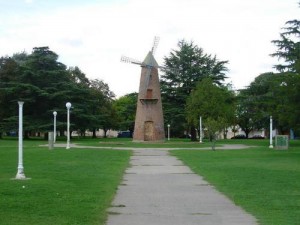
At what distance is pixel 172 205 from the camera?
1138 centimetres

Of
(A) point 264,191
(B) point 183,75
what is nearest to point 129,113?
(B) point 183,75

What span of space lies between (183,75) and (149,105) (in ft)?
45.3

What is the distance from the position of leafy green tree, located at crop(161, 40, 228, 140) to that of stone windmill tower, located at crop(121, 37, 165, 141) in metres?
11.1

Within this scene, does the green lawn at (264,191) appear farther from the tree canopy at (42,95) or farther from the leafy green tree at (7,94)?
the leafy green tree at (7,94)

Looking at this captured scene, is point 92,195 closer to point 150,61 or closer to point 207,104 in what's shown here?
point 150,61

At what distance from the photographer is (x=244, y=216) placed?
993 cm

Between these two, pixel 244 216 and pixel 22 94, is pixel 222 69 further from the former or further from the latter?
pixel 244 216

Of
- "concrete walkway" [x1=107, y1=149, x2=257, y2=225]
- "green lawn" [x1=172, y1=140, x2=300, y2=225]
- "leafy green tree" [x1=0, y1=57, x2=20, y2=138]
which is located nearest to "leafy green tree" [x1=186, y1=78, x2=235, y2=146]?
"leafy green tree" [x1=0, y1=57, x2=20, y2=138]

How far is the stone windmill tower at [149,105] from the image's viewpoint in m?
62.1

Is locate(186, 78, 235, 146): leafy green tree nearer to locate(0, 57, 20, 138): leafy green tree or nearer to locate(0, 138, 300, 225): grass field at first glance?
locate(0, 57, 20, 138): leafy green tree

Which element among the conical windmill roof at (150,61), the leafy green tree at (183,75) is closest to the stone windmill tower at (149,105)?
the conical windmill roof at (150,61)

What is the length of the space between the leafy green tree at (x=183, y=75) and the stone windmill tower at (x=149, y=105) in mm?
11141

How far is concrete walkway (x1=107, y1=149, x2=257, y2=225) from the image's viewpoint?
946cm

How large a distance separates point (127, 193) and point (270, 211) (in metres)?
4.25
